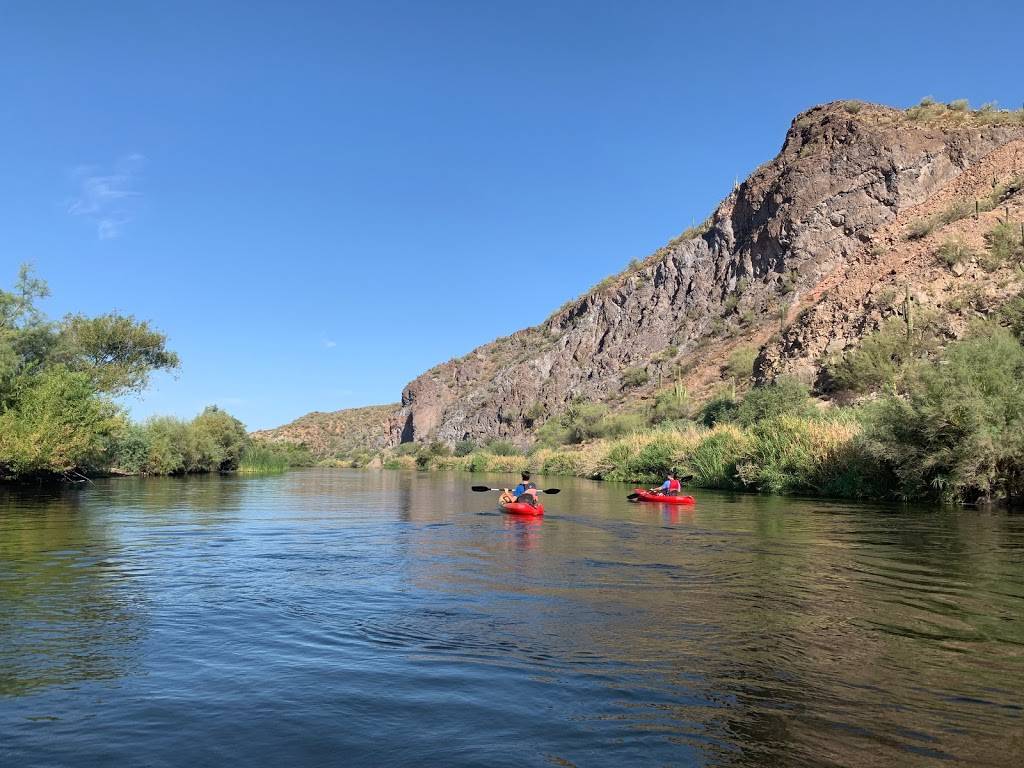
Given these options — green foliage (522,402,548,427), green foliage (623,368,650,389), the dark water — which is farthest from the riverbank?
green foliage (522,402,548,427)

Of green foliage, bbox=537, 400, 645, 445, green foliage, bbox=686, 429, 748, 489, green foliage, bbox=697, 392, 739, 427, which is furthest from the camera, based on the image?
green foliage, bbox=537, 400, 645, 445

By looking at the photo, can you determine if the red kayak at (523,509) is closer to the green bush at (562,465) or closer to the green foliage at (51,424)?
the green foliage at (51,424)

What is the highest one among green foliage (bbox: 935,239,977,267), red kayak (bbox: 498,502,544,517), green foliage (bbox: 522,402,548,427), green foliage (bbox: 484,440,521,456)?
green foliage (bbox: 935,239,977,267)

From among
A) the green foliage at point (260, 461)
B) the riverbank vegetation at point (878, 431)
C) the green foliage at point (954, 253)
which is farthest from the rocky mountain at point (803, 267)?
the green foliage at point (260, 461)

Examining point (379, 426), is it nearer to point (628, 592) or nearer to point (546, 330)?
point (546, 330)

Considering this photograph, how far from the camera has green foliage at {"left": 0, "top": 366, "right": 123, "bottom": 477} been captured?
29.8m

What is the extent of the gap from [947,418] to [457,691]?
69.3 ft

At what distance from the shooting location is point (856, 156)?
205 feet

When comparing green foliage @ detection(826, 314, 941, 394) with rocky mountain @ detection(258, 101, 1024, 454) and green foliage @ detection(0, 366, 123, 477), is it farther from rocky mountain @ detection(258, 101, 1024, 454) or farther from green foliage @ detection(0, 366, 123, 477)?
green foliage @ detection(0, 366, 123, 477)

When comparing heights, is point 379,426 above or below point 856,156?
below

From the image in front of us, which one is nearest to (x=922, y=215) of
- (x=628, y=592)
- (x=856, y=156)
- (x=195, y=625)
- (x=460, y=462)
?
(x=856, y=156)

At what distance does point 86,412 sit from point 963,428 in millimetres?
34250

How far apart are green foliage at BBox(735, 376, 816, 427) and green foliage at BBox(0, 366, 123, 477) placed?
Answer: 31526mm

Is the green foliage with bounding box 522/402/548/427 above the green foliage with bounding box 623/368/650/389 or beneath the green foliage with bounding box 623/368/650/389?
beneath
